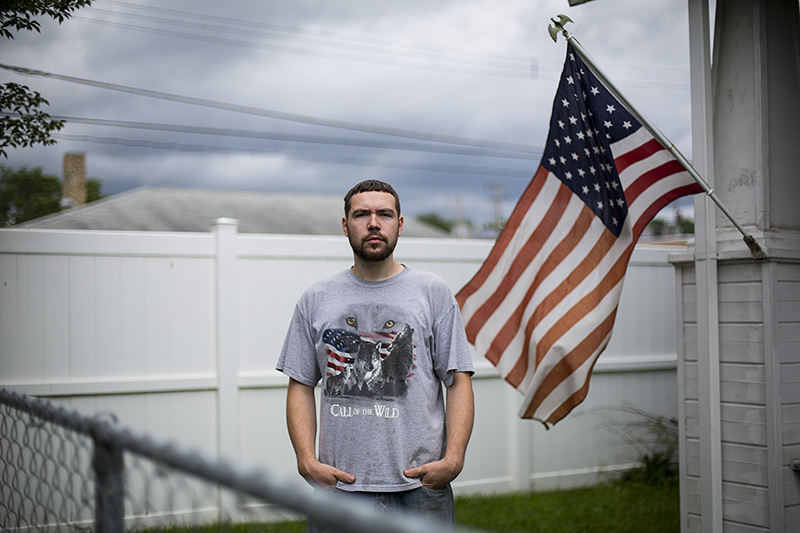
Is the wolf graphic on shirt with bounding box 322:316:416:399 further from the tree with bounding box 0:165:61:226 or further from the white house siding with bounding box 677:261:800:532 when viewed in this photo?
the tree with bounding box 0:165:61:226

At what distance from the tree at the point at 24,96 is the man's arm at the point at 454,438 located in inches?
111

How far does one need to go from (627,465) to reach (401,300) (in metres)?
5.07

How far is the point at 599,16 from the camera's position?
16.5 meters

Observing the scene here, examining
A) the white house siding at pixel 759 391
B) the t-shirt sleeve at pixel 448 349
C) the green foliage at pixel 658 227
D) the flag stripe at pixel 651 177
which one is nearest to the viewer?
the t-shirt sleeve at pixel 448 349

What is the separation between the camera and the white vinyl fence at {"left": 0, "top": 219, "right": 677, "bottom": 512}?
17.3ft

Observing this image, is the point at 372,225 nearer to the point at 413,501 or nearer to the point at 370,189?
the point at 370,189

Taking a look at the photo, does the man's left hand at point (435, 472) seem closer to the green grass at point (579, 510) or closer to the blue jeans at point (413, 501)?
the blue jeans at point (413, 501)

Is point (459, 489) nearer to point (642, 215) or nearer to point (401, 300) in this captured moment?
point (642, 215)

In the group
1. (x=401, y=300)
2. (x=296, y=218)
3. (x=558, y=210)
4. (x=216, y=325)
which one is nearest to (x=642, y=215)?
(x=558, y=210)

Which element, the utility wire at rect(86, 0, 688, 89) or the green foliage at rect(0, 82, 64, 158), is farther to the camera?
the utility wire at rect(86, 0, 688, 89)

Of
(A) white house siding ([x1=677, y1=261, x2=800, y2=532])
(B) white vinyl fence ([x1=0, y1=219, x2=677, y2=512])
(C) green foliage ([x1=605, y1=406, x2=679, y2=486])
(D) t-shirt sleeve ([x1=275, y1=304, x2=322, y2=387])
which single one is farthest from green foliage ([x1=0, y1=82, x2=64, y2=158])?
(C) green foliage ([x1=605, y1=406, x2=679, y2=486])

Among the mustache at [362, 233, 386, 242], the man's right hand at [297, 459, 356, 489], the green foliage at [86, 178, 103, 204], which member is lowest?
→ the man's right hand at [297, 459, 356, 489]

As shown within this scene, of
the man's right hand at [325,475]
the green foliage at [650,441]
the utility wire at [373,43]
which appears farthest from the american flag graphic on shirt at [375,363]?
the utility wire at [373,43]

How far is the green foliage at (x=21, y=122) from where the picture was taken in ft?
14.2
